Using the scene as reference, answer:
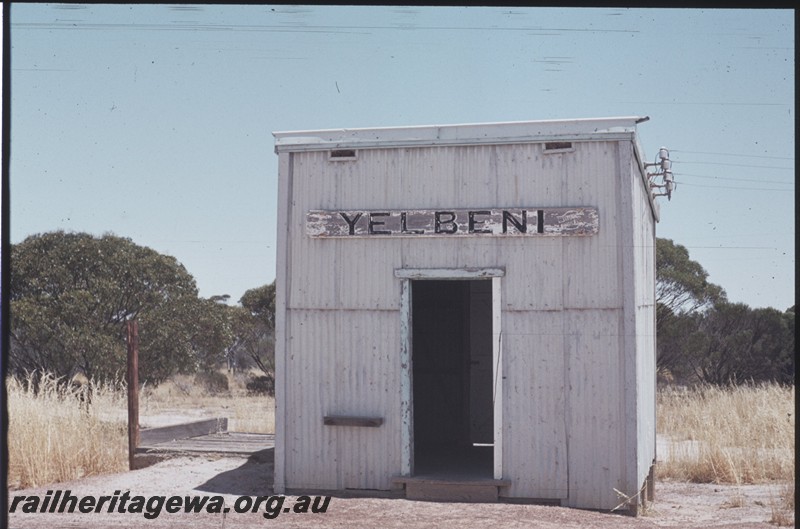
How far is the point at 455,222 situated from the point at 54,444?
18.5ft

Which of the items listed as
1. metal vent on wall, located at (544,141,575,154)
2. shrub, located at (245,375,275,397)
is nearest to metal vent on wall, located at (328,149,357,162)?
metal vent on wall, located at (544,141,575,154)

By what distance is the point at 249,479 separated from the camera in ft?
36.0

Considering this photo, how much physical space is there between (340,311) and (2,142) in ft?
15.0

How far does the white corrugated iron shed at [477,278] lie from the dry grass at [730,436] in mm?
2758

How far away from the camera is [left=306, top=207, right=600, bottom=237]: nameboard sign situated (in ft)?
32.3

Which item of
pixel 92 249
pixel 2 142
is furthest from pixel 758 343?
pixel 2 142

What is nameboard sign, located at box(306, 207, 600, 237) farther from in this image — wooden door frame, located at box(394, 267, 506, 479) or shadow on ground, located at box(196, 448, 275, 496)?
shadow on ground, located at box(196, 448, 275, 496)

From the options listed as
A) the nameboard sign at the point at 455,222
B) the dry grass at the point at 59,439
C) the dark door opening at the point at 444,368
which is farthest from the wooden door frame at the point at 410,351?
the dry grass at the point at 59,439

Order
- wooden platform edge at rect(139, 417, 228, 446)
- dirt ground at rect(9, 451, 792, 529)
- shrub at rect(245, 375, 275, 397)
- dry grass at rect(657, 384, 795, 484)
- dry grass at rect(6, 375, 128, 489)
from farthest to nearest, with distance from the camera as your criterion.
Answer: shrub at rect(245, 375, 275, 397) < dry grass at rect(657, 384, 795, 484) < wooden platform edge at rect(139, 417, 228, 446) < dry grass at rect(6, 375, 128, 489) < dirt ground at rect(9, 451, 792, 529)

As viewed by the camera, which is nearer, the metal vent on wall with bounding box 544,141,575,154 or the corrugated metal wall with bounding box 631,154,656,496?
the metal vent on wall with bounding box 544,141,575,154

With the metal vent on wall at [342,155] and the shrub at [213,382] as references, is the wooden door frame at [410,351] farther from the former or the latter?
the shrub at [213,382]

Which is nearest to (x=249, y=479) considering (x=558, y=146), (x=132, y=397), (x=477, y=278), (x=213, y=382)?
(x=132, y=397)

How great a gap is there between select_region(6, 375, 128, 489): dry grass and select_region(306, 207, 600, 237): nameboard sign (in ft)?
13.7

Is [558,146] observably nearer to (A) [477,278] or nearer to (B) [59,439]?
(A) [477,278]
